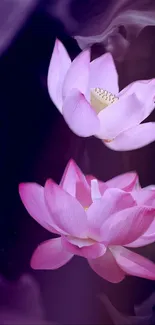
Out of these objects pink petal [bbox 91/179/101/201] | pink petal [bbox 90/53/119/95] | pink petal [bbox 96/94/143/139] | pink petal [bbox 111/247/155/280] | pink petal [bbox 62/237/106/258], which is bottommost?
pink petal [bbox 111/247/155/280]

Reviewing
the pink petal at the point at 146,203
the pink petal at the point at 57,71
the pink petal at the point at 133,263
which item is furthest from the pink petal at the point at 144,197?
the pink petal at the point at 57,71

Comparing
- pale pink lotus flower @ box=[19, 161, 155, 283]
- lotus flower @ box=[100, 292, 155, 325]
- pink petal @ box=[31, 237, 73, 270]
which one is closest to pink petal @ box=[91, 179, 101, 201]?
pale pink lotus flower @ box=[19, 161, 155, 283]

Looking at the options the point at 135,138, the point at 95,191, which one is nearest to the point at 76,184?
the point at 95,191

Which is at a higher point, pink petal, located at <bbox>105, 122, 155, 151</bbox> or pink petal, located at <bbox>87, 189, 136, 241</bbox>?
pink petal, located at <bbox>105, 122, 155, 151</bbox>

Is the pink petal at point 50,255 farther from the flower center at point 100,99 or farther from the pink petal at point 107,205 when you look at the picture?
the flower center at point 100,99

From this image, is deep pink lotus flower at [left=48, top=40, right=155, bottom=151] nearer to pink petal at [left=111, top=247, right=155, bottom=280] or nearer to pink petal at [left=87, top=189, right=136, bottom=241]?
pink petal at [left=87, top=189, right=136, bottom=241]
